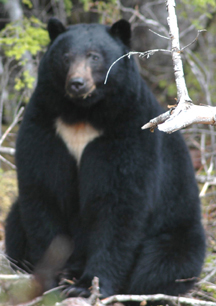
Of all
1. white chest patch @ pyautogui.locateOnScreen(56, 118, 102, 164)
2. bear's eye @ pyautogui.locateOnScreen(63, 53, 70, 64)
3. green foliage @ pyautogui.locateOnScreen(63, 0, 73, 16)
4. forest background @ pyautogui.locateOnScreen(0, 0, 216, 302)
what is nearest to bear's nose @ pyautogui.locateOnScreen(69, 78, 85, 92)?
bear's eye @ pyautogui.locateOnScreen(63, 53, 70, 64)

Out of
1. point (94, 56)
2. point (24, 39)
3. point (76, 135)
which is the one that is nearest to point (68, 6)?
point (24, 39)

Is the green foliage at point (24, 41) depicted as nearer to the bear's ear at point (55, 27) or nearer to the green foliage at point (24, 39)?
the green foliage at point (24, 39)

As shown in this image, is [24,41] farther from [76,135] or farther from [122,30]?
[76,135]

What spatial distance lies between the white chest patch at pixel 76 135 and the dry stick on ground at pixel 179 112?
5.80 ft

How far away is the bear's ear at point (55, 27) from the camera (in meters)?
4.01

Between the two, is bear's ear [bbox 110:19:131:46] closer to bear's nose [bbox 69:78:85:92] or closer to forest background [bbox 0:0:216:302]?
bear's nose [bbox 69:78:85:92]

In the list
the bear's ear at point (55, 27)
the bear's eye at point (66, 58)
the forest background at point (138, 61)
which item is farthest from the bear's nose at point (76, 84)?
the forest background at point (138, 61)

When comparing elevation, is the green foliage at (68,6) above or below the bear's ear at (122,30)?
above

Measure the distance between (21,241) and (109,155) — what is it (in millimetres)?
1398

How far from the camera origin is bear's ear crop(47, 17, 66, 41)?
4.01m

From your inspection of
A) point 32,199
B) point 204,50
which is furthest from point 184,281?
point 204,50

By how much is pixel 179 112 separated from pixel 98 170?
1.90 metres

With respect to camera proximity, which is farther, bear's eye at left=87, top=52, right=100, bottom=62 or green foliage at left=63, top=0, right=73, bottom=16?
green foliage at left=63, top=0, right=73, bottom=16

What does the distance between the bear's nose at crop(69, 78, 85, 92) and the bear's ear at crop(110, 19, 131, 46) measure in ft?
2.40
